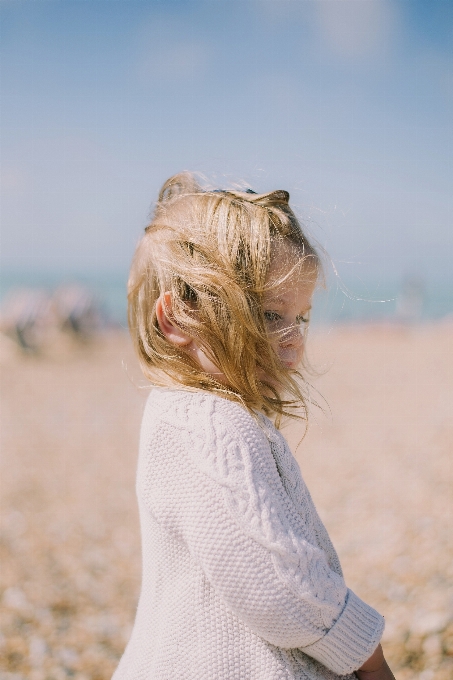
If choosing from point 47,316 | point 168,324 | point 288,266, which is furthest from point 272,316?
point 47,316

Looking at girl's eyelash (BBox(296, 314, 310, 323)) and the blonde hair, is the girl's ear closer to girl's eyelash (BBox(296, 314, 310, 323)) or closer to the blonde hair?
the blonde hair

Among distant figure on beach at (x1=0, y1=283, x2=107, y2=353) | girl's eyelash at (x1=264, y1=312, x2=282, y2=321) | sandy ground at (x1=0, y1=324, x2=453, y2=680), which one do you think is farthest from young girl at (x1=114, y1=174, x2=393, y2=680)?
distant figure on beach at (x1=0, y1=283, x2=107, y2=353)

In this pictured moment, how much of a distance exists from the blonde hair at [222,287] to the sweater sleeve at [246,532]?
→ 0.14 m

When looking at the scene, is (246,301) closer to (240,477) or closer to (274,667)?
(240,477)

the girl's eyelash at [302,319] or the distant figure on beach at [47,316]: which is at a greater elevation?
the girl's eyelash at [302,319]

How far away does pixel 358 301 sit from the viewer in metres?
2.24

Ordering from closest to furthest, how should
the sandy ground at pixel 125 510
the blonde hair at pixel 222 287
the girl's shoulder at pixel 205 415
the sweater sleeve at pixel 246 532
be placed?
the sweater sleeve at pixel 246 532
the girl's shoulder at pixel 205 415
the blonde hair at pixel 222 287
the sandy ground at pixel 125 510

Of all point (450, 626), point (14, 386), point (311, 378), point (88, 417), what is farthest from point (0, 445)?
point (311, 378)

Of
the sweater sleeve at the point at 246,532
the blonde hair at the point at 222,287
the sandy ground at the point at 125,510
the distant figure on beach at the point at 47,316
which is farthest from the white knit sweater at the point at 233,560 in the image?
the distant figure on beach at the point at 47,316

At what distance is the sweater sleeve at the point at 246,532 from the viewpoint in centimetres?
138

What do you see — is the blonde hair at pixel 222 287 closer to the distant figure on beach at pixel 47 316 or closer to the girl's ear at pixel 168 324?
the girl's ear at pixel 168 324

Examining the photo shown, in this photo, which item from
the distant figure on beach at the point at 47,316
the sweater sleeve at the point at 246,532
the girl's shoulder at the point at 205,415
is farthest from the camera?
the distant figure on beach at the point at 47,316

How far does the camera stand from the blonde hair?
1.60 meters

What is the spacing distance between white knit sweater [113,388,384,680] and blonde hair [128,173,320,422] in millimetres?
112
